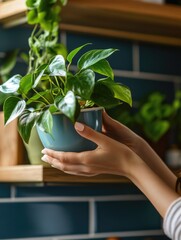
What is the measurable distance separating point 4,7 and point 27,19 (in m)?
0.12

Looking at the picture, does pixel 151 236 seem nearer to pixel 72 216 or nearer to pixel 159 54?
pixel 72 216

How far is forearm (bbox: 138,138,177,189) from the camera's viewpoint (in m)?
1.46

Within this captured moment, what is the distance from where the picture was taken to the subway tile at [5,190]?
1842 mm

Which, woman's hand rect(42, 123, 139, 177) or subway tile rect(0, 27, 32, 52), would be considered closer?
woman's hand rect(42, 123, 139, 177)

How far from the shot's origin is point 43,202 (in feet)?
6.24

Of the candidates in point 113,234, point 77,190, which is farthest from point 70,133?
point 113,234

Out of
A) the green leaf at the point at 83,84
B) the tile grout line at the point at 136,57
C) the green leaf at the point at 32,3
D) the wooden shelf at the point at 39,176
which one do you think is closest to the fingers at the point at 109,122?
the green leaf at the point at 83,84

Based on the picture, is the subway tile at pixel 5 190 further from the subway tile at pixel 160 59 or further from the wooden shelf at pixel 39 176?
the subway tile at pixel 160 59

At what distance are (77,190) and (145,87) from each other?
0.40 m

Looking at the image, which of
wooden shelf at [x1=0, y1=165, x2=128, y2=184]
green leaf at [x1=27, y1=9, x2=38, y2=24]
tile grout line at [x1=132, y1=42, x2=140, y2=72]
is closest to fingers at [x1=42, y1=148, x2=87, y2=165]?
wooden shelf at [x1=0, y1=165, x2=128, y2=184]

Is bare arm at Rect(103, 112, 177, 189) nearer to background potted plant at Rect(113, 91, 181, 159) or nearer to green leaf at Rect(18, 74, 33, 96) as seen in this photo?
green leaf at Rect(18, 74, 33, 96)

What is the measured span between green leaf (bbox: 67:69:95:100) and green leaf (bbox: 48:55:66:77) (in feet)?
0.08

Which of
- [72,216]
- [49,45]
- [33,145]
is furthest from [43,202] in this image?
[49,45]

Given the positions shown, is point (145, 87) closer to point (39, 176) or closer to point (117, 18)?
point (117, 18)
